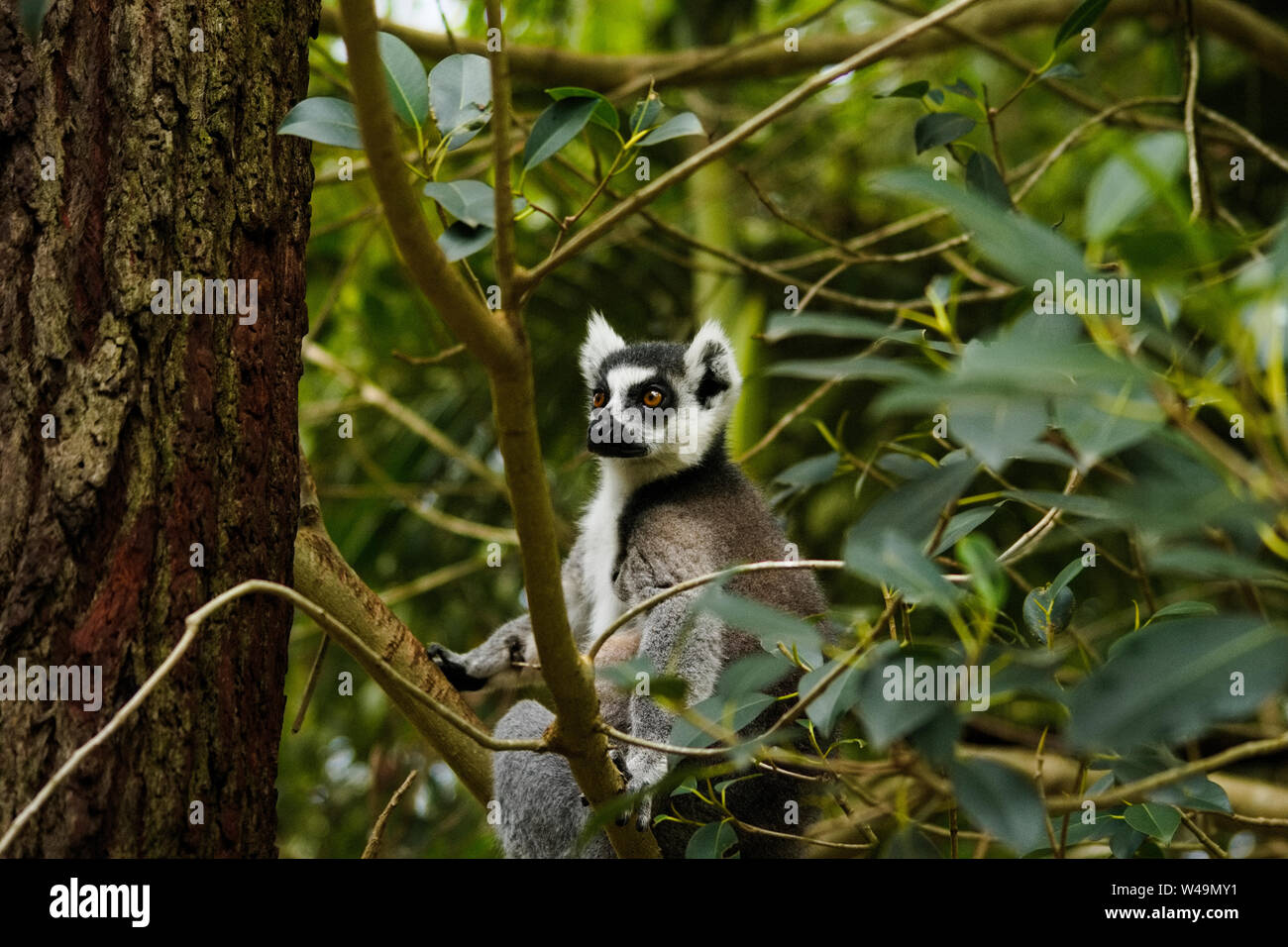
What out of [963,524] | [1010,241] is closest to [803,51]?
[963,524]

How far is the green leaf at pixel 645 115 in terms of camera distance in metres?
1.81

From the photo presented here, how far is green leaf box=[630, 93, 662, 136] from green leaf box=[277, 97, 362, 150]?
0.43 meters

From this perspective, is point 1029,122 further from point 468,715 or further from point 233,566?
point 233,566

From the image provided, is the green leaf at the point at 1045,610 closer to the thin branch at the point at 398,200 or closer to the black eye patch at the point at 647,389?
the thin branch at the point at 398,200

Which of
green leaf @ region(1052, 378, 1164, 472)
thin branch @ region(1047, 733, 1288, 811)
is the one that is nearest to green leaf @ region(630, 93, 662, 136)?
green leaf @ region(1052, 378, 1164, 472)

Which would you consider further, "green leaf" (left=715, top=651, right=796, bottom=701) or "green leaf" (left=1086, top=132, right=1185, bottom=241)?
"green leaf" (left=715, top=651, right=796, bottom=701)

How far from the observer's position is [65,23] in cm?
200

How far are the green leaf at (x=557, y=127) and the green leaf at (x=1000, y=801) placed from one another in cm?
105

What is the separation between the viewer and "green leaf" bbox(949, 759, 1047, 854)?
1.23 metres

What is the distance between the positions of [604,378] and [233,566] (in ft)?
6.27

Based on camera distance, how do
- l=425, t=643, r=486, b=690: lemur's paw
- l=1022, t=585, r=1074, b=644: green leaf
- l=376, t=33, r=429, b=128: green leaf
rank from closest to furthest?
l=376, t=33, r=429, b=128: green leaf, l=1022, t=585, r=1074, b=644: green leaf, l=425, t=643, r=486, b=690: lemur's paw

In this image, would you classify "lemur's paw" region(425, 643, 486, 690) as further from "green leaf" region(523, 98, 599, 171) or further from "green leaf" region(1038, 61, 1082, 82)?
"green leaf" region(1038, 61, 1082, 82)

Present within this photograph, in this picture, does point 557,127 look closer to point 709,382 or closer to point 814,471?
point 814,471

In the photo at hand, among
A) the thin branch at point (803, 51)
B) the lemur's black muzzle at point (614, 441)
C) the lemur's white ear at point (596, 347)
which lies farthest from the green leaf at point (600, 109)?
the thin branch at point (803, 51)
